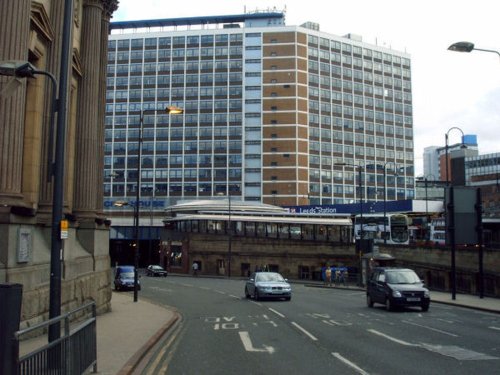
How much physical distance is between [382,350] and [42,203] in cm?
1127

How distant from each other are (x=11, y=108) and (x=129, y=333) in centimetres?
A: 685

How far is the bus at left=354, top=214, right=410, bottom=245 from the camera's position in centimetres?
5650

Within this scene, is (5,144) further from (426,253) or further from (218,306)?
(426,253)

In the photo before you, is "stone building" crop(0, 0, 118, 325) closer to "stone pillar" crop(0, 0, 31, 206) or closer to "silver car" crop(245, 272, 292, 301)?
"stone pillar" crop(0, 0, 31, 206)

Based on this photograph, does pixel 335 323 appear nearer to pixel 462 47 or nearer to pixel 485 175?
pixel 462 47

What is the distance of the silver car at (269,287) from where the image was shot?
28.7 meters

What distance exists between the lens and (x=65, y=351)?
283 inches

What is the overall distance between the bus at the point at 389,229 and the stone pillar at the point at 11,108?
151 ft

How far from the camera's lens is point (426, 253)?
43969 mm

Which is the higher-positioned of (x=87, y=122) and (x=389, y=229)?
(x=87, y=122)

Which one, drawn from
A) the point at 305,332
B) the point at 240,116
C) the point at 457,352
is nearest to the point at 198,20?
the point at 240,116

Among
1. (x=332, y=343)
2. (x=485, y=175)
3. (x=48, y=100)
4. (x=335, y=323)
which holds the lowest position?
(x=335, y=323)

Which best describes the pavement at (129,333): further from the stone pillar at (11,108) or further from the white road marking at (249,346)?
the stone pillar at (11,108)

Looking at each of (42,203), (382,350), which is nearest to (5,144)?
(42,203)
